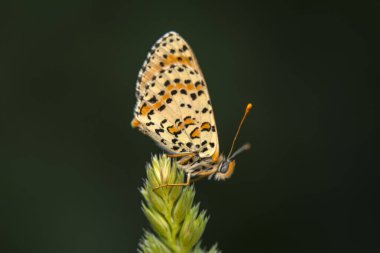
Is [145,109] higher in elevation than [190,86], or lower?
lower

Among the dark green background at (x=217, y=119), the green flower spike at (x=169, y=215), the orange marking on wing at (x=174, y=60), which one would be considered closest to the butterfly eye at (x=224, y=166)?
the green flower spike at (x=169, y=215)

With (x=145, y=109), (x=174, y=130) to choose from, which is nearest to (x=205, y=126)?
(x=174, y=130)

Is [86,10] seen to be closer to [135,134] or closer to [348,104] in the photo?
[135,134]

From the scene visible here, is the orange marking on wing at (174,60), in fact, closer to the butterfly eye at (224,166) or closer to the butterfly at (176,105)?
the butterfly at (176,105)

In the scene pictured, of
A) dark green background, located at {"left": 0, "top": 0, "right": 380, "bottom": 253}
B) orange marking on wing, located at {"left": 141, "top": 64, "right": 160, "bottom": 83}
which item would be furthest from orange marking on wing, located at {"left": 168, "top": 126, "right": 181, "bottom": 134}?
dark green background, located at {"left": 0, "top": 0, "right": 380, "bottom": 253}

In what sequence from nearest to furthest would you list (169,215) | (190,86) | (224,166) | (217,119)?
(169,215) → (224,166) → (190,86) → (217,119)

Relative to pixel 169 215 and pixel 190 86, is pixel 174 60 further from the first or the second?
pixel 169 215

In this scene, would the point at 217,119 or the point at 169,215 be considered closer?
the point at 169,215

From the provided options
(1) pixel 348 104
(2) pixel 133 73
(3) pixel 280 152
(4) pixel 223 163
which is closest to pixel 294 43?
(1) pixel 348 104
